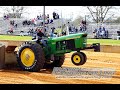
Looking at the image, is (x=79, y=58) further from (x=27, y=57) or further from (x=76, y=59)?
(x=27, y=57)

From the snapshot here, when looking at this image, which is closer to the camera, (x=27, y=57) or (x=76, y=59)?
(x=76, y=59)

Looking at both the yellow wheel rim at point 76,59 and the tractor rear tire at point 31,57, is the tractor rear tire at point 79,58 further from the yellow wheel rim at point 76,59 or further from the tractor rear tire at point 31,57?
the tractor rear tire at point 31,57

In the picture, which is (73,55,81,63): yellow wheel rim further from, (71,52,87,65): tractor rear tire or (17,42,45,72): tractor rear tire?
(17,42,45,72): tractor rear tire

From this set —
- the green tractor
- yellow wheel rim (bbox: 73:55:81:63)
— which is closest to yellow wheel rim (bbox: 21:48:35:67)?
the green tractor

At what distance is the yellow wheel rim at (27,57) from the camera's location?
9.43 m

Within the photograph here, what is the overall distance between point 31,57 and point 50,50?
633 millimetres

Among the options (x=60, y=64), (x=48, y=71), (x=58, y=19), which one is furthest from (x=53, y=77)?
(x=58, y=19)

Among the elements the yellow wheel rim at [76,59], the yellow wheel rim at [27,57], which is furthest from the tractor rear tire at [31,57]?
the yellow wheel rim at [76,59]

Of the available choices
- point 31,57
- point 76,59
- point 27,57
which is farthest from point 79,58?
point 27,57

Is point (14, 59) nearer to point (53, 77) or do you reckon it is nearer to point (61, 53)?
point (61, 53)

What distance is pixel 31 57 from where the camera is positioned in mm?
9453

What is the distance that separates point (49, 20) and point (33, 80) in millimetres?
24347

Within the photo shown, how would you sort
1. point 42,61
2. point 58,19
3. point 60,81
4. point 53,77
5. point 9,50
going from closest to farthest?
point 60,81, point 53,77, point 42,61, point 9,50, point 58,19

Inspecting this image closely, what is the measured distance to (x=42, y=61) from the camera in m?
9.31
